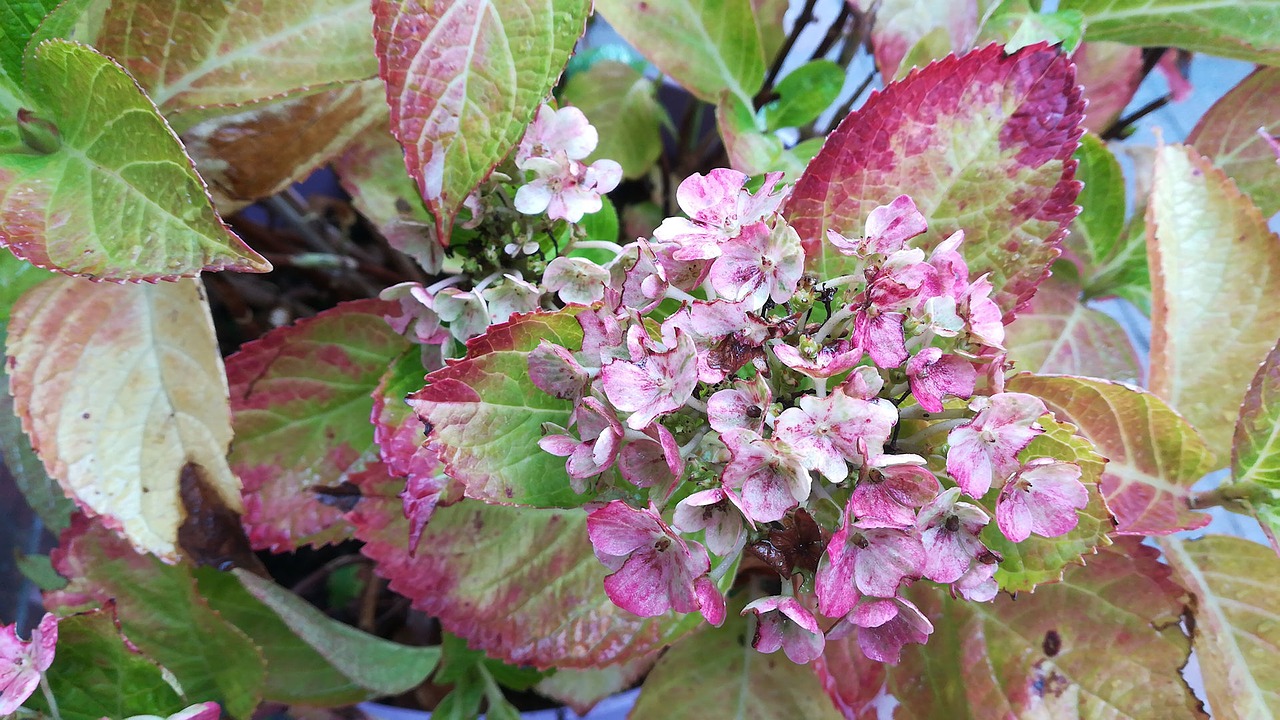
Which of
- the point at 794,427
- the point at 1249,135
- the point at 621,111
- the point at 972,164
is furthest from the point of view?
the point at 621,111

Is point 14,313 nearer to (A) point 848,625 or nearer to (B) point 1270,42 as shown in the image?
(A) point 848,625

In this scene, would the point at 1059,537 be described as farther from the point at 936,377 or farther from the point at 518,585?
the point at 518,585

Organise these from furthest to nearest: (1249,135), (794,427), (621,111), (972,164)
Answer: (621,111) < (1249,135) < (972,164) < (794,427)

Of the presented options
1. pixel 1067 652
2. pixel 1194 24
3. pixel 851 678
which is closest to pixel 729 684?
pixel 851 678

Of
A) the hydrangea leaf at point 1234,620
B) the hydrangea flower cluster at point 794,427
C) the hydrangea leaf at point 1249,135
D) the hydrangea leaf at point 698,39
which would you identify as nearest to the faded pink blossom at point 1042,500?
the hydrangea flower cluster at point 794,427

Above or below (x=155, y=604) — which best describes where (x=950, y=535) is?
above

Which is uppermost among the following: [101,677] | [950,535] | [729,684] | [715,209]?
[715,209]

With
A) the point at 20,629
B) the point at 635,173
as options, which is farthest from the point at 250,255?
the point at 20,629

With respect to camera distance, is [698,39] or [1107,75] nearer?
[698,39]
